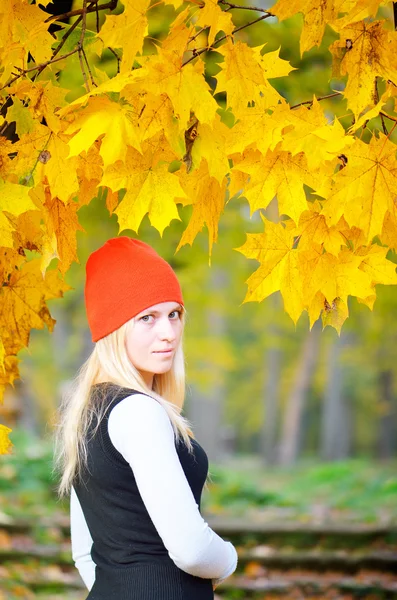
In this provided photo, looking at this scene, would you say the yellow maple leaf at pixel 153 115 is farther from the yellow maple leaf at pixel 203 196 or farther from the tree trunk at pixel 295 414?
the tree trunk at pixel 295 414

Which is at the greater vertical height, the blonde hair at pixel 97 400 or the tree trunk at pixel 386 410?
the tree trunk at pixel 386 410

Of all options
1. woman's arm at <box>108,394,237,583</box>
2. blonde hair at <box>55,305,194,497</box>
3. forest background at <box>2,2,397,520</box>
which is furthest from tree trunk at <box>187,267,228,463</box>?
woman's arm at <box>108,394,237,583</box>

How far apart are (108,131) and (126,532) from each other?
1088mm

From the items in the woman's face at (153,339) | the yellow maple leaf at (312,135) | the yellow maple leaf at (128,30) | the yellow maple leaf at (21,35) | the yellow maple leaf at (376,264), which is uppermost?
the yellow maple leaf at (21,35)

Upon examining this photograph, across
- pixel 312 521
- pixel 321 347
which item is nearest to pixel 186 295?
pixel 312 521

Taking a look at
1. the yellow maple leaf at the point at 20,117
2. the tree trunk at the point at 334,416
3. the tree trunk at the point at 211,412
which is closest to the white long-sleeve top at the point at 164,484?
the yellow maple leaf at the point at 20,117

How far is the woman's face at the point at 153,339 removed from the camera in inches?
87.1

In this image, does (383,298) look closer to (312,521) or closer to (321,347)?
(312,521)

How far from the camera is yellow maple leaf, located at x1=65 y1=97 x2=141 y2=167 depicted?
74.0 inches

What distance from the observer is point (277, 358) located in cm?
1858

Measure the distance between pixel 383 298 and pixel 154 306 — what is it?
7.09m

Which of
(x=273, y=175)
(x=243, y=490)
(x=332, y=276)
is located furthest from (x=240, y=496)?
(x=273, y=175)

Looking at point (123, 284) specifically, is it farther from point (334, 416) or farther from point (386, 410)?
point (386, 410)

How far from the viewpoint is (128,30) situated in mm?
1985
